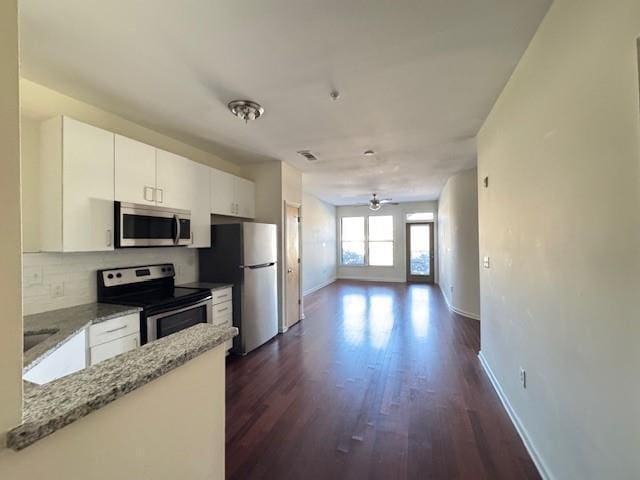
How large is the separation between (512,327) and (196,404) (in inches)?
91.8

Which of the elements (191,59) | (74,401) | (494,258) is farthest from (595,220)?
(191,59)

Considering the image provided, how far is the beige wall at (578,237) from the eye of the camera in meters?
1.04

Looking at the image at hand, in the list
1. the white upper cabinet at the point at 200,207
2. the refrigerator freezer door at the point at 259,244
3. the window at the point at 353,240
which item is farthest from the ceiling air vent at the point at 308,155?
the window at the point at 353,240

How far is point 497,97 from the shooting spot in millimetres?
2432

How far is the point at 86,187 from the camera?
7.32ft

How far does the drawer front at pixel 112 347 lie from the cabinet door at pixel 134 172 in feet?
3.83

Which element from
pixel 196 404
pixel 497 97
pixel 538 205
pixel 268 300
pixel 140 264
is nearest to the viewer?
pixel 196 404

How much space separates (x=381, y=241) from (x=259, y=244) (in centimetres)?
633

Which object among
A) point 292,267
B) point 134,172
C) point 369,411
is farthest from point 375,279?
point 134,172

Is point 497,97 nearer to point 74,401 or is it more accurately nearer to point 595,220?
point 595,220

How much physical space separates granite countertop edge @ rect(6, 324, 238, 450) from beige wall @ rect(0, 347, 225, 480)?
44mm

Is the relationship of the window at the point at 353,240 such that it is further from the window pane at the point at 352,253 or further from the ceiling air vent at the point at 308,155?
the ceiling air vent at the point at 308,155

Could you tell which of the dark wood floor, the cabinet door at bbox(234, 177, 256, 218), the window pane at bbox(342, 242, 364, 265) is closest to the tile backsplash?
the cabinet door at bbox(234, 177, 256, 218)

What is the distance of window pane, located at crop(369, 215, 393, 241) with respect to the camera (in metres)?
9.39
